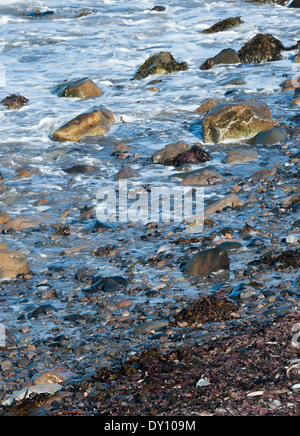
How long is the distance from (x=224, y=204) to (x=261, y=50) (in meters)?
7.56

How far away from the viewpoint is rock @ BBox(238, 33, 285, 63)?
12.6 m

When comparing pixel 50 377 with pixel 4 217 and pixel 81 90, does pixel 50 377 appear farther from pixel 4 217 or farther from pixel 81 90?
pixel 81 90

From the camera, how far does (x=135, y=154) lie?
836 cm

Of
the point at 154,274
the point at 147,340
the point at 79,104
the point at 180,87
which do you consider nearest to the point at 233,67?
the point at 180,87

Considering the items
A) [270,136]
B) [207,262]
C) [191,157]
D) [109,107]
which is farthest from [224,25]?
[207,262]

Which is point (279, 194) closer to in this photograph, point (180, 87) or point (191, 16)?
point (180, 87)

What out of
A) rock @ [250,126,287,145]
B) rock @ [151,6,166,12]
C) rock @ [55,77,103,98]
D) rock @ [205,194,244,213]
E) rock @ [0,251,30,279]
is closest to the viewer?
rock @ [0,251,30,279]

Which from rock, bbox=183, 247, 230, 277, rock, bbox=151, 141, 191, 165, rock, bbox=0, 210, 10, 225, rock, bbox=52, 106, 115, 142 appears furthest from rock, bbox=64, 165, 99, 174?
rock, bbox=183, 247, 230, 277

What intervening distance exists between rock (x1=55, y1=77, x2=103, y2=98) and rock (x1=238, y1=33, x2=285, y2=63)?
3.74 metres

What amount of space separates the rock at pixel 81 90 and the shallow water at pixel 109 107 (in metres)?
0.25

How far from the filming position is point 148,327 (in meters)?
4.11

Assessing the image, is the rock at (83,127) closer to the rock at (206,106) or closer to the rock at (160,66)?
the rock at (206,106)

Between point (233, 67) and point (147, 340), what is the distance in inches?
384

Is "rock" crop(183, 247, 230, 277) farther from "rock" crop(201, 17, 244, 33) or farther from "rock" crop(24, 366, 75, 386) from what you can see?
"rock" crop(201, 17, 244, 33)
